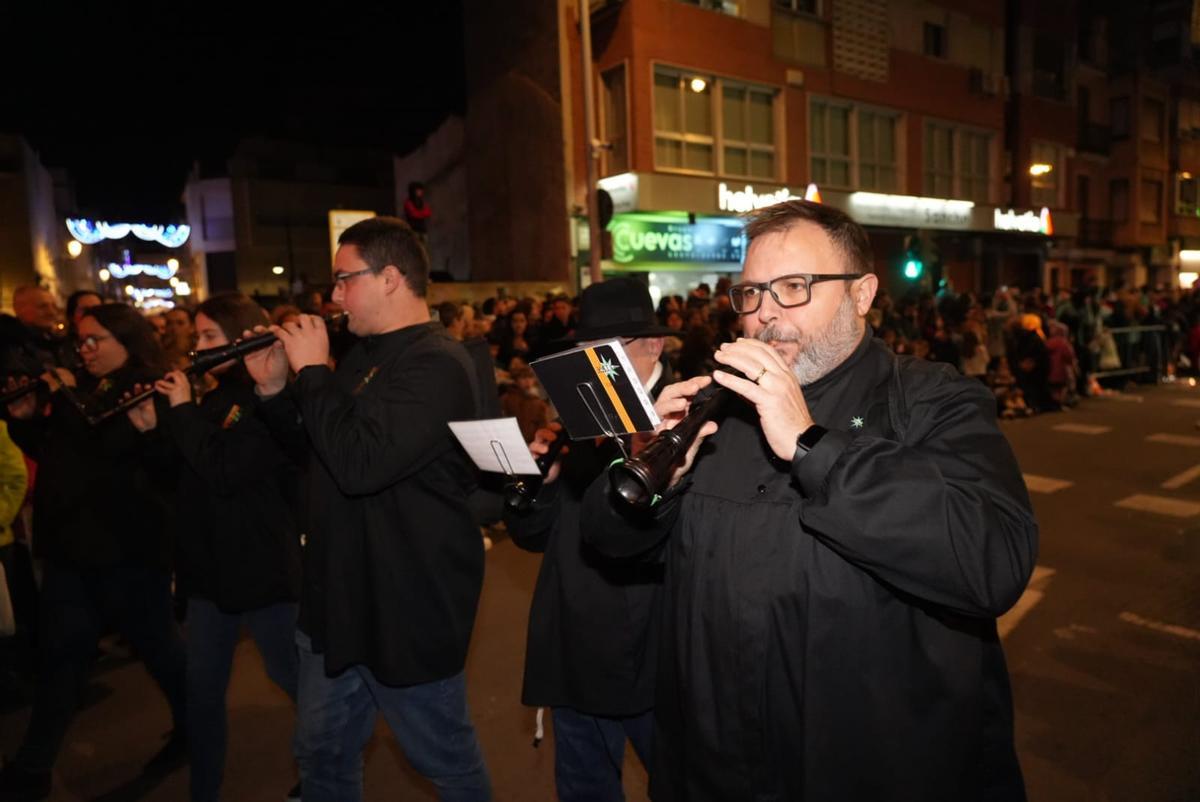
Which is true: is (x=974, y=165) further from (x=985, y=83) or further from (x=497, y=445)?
(x=497, y=445)

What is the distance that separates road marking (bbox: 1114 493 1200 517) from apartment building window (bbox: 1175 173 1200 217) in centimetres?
3558

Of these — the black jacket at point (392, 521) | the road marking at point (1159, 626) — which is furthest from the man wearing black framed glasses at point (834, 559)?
the road marking at point (1159, 626)

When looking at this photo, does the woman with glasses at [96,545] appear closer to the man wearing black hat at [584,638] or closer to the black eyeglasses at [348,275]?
the black eyeglasses at [348,275]

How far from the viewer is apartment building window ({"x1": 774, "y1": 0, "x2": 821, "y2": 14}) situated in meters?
19.5

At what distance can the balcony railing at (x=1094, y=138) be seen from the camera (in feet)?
99.3

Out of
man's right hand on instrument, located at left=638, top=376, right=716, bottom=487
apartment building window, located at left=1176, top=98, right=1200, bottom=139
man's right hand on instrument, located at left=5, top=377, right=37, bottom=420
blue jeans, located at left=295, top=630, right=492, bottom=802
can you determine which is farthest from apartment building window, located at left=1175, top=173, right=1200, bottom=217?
man's right hand on instrument, located at left=5, top=377, right=37, bottom=420

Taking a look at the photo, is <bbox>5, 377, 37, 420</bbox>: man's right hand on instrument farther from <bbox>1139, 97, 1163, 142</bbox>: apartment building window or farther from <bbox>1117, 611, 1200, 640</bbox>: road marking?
<bbox>1139, 97, 1163, 142</bbox>: apartment building window

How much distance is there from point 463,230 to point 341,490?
2221 centimetres

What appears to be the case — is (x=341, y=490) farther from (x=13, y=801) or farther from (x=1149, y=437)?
(x=1149, y=437)

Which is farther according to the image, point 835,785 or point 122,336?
point 122,336

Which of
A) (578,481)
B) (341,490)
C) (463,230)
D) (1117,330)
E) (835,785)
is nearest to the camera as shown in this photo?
(835,785)

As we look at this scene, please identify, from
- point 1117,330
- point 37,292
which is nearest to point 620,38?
point 1117,330

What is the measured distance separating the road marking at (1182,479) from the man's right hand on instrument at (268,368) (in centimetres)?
856

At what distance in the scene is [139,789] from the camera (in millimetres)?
3594
